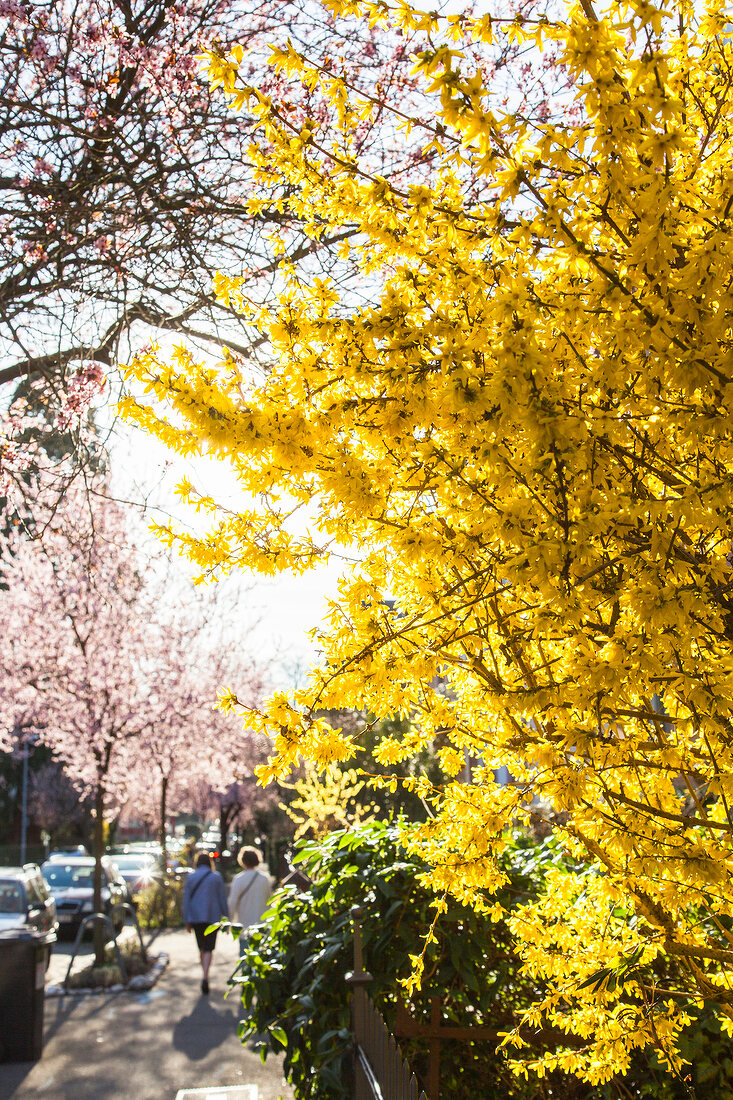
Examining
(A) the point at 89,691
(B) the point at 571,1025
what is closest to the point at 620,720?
(B) the point at 571,1025

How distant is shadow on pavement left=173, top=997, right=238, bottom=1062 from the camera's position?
342 inches

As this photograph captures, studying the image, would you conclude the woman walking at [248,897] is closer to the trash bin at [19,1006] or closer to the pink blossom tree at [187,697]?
the trash bin at [19,1006]

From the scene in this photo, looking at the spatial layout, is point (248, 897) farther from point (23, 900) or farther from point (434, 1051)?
point (434, 1051)

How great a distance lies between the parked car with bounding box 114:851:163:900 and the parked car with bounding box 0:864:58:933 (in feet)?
24.7

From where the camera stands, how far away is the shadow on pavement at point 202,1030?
8688 mm

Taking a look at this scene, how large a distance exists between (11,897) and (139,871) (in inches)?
538

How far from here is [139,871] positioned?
81.8 feet

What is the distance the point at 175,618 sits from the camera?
65.9 ft

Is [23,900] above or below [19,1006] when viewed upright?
above

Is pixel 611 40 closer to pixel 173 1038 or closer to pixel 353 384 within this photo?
pixel 353 384

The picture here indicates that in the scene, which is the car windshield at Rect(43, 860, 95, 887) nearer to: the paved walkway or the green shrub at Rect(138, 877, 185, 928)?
the green shrub at Rect(138, 877, 185, 928)

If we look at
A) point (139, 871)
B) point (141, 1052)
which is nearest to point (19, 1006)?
point (141, 1052)

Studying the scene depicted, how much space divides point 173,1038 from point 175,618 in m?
11.7

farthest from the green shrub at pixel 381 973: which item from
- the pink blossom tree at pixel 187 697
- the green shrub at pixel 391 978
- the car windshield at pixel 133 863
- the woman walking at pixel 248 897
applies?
the car windshield at pixel 133 863
